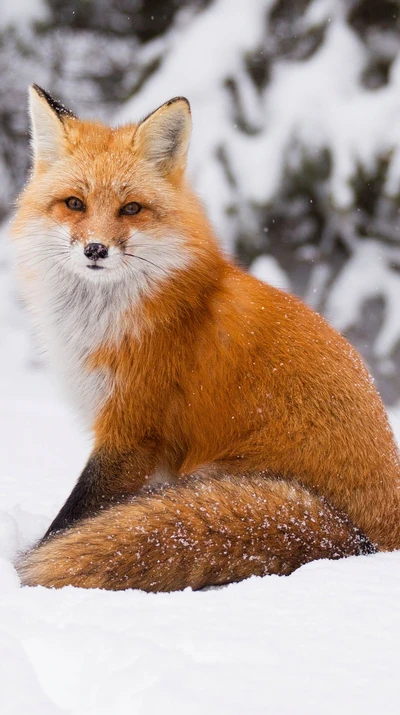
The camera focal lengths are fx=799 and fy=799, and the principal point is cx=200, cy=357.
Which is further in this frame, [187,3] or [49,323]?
[187,3]

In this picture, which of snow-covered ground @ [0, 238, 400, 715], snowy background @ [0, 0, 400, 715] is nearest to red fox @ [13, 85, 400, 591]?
snow-covered ground @ [0, 238, 400, 715]

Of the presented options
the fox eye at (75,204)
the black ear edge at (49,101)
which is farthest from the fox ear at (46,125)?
the fox eye at (75,204)

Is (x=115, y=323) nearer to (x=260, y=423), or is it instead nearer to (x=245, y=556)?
(x=260, y=423)

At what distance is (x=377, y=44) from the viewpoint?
A: 19.2 feet

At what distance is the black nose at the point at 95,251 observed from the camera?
2.63 meters

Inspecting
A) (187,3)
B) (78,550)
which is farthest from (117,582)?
(187,3)

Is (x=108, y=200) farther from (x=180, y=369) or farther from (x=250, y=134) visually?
(x=250, y=134)

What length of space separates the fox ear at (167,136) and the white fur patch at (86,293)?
34cm

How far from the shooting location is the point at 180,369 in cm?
280

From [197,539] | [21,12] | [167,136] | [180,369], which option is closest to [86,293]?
[180,369]

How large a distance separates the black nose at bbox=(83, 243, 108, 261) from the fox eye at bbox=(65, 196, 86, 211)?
22 centimetres

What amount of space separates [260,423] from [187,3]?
473cm

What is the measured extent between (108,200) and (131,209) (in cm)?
10

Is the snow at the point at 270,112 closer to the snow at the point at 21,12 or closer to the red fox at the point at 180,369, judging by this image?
the snow at the point at 21,12
